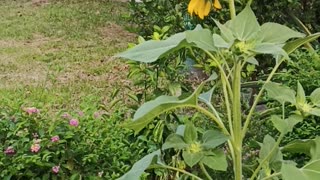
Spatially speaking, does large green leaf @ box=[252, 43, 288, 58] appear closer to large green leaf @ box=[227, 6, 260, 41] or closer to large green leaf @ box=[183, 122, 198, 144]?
large green leaf @ box=[227, 6, 260, 41]

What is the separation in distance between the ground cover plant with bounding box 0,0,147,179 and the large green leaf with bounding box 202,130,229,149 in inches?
41.6

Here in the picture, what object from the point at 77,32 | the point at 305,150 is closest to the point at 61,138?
the point at 305,150

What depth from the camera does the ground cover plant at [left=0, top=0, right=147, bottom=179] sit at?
2.36 m

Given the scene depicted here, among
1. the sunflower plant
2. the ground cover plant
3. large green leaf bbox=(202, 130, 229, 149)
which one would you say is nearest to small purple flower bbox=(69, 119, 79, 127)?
the ground cover plant

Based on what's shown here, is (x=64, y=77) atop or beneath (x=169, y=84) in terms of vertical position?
beneath

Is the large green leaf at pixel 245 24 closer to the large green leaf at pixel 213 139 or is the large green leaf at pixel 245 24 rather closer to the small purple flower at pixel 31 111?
the large green leaf at pixel 213 139

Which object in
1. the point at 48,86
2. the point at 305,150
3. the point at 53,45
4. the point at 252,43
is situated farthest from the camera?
the point at 53,45

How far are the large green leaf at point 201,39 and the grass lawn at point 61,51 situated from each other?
267cm

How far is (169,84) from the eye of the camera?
2371 millimetres

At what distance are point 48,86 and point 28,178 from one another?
3.15m

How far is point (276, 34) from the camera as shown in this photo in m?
1.20

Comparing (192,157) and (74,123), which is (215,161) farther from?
(74,123)

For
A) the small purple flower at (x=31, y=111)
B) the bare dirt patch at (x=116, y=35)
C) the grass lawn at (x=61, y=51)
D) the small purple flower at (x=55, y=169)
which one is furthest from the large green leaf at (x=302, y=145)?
the bare dirt patch at (x=116, y=35)

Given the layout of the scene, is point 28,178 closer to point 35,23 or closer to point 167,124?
point 167,124
